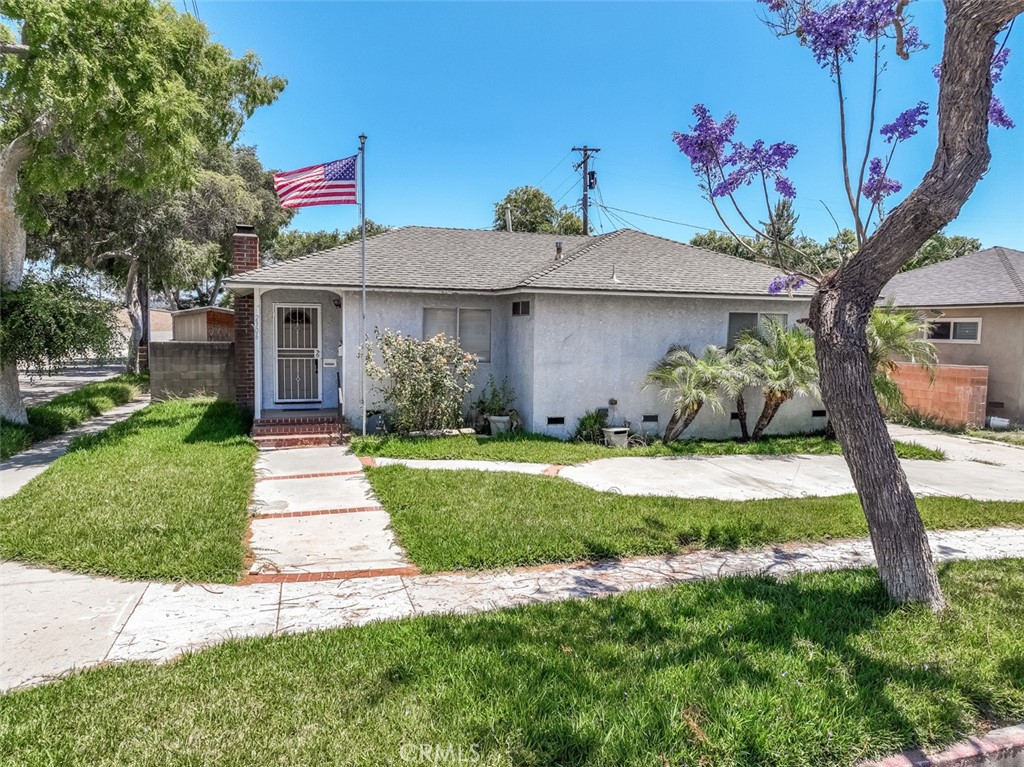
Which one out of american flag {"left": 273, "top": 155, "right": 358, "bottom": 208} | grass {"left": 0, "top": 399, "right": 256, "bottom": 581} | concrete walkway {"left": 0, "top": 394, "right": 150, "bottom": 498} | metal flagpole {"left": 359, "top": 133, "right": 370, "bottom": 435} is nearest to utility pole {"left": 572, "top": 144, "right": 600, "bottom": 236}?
metal flagpole {"left": 359, "top": 133, "right": 370, "bottom": 435}

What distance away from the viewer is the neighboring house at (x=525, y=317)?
460 inches

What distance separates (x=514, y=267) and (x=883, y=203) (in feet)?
28.3

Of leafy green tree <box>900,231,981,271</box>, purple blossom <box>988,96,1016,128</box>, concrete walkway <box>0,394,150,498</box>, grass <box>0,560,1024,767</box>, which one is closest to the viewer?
grass <box>0,560,1024,767</box>

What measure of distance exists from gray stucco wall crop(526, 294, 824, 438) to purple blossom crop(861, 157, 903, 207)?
19.3ft

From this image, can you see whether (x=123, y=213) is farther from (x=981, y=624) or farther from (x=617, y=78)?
(x=981, y=624)

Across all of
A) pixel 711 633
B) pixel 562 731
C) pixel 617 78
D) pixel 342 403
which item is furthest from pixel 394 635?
pixel 617 78

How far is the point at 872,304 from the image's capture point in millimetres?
4707

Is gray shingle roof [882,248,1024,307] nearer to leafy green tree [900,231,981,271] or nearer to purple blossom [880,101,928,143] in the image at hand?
purple blossom [880,101,928,143]

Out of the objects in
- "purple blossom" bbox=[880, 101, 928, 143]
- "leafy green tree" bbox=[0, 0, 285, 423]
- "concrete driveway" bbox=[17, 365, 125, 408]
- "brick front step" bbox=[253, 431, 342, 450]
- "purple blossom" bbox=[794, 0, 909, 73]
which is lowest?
"brick front step" bbox=[253, 431, 342, 450]

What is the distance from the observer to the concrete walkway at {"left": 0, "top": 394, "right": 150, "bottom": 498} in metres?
8.20

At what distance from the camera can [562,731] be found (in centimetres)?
312

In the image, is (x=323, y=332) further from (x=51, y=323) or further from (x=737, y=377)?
(x=737, y=377)

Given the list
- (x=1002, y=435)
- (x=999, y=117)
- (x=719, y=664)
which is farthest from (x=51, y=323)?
(x=1002, y=435)

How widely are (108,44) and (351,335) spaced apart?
19.5 feet
